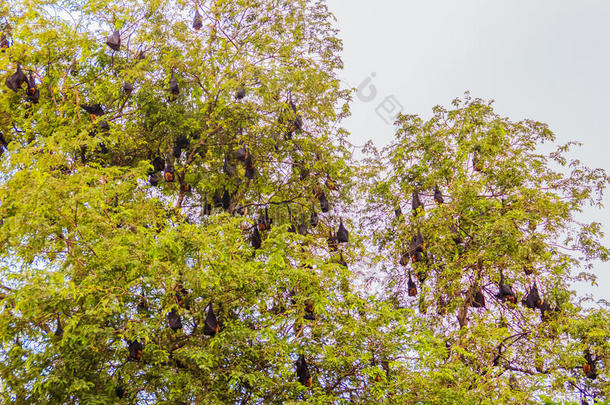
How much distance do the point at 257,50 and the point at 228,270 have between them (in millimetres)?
7467

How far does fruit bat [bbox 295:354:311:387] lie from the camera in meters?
10.6

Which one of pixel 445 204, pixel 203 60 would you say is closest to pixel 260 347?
pixel 445 204

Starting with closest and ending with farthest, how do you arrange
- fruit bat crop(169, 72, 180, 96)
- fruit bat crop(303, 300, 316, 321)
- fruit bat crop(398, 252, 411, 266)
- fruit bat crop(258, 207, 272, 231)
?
fruit bat crop(303, 300, 316, 321), fruit bat crop(169, 72, 180, 96), fruit bat crop(258, 207, 272, 231), fruit bat crop(398, 252, 411, 266)

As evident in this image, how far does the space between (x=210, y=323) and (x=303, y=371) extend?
1.99 meters

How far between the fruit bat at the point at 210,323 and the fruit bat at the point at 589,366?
764cm

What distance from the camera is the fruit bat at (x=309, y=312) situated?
1096cm

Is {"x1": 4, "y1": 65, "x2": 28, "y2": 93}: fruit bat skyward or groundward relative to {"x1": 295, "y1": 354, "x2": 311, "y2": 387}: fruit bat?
skyward

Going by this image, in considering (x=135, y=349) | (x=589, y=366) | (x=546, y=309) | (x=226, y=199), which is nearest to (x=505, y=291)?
(x=546, y=309)

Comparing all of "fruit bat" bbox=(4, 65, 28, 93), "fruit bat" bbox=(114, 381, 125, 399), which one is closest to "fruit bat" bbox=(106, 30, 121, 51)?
"fruit bat" bbox=(4, 65, 28, 93)

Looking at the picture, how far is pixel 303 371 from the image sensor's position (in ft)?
34.8

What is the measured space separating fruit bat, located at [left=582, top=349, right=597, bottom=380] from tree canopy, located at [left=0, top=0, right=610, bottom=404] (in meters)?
0.04

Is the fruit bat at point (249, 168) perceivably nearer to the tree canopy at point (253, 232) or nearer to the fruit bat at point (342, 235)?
the tree canopy at point (253, 232)

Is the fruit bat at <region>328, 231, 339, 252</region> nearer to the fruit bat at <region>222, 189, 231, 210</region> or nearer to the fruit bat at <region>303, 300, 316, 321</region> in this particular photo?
the fruit bat at <region>222, 189, 231, 210</region>

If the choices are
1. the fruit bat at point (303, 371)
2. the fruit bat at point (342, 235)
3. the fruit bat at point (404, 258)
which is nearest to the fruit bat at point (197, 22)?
the fruit bat at point (342, 235)
